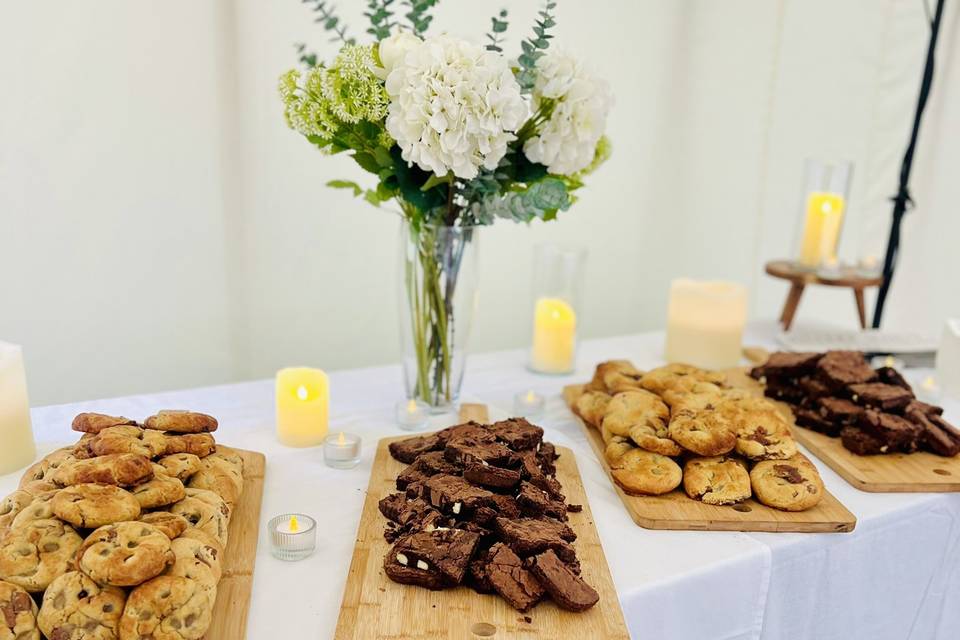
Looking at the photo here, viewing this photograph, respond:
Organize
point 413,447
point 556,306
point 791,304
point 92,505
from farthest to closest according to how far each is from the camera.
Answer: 1. point 791,304
2. point 556,306
3. point 413,447
4. point 92,505

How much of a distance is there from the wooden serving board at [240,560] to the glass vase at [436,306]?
415 millimetres

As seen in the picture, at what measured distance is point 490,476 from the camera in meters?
1.25

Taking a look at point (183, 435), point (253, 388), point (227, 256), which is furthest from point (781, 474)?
point (227, 256)

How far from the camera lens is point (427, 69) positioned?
1357 millimetres

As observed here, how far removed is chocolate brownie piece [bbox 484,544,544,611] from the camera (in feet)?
3.45

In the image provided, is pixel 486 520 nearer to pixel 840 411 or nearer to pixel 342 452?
pixel 342 452

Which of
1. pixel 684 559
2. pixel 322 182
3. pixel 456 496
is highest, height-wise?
pixel 322 182

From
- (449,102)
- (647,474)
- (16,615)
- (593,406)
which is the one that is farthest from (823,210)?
(16,615)

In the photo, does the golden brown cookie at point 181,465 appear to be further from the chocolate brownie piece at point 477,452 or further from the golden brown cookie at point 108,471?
the chocolate brownie piece at point 477,452

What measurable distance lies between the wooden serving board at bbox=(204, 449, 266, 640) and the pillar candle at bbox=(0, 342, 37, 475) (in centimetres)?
37

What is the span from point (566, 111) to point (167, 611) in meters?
1.07

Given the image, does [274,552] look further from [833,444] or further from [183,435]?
[833,444]

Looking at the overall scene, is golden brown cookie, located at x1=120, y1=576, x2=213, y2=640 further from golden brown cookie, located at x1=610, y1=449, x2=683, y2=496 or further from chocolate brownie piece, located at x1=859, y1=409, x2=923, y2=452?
chocolate brownie piece, located at x1=859, y1=409, x2=923, y2=452

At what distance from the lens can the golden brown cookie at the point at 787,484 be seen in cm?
137
